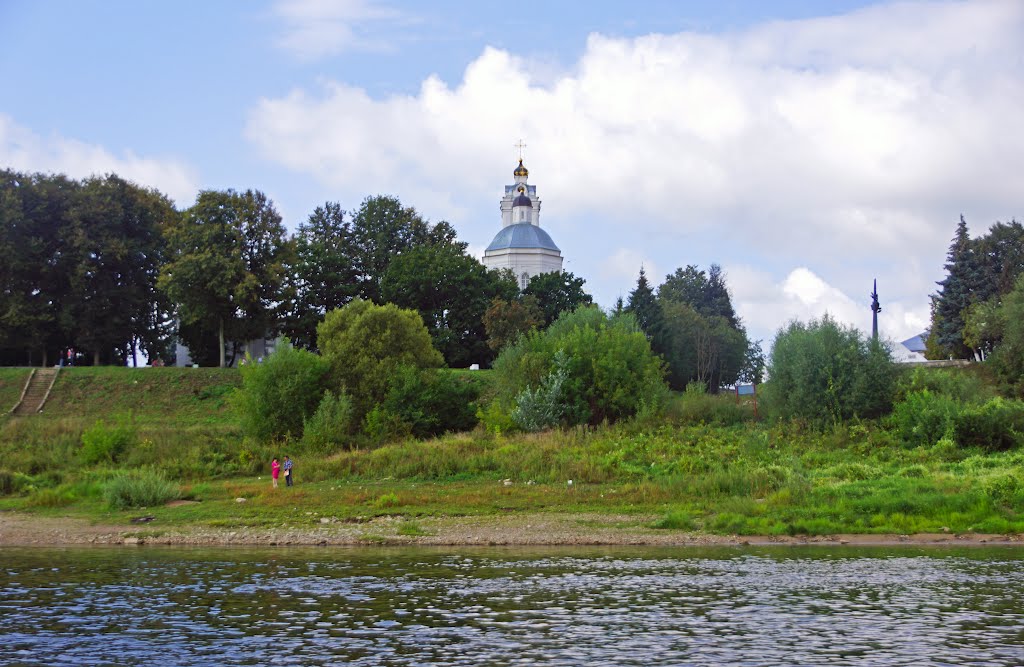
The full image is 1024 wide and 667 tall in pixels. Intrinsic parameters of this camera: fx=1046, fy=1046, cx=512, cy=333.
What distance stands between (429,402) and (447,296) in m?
28.6

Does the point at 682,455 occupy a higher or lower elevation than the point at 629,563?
higher

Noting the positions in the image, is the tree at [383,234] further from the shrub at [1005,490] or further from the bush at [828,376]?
the shrub at [1005,490]

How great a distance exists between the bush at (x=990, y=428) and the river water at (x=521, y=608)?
A: 14126 millimetres

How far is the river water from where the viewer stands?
52.4 ft

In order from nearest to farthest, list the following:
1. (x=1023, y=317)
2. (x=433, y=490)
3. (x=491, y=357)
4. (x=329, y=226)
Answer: (x=433, y=490) < (x=1023, y=317) < (x=491, y=357) < (x=329, y=226)

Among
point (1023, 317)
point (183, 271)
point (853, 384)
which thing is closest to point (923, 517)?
point (853, 384)

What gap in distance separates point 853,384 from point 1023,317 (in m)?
21.3

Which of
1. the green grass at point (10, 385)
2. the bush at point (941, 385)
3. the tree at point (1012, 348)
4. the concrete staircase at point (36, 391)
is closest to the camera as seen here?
the bush at point (941, 385)

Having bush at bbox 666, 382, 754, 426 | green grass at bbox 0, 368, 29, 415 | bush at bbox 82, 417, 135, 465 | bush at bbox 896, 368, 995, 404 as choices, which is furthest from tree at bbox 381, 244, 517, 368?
bush at bbox 896, 368, 995, 404

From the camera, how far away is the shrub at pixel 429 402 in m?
48.1

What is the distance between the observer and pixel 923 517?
30.1m

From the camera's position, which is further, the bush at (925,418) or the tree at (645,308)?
the tree at (645,308)

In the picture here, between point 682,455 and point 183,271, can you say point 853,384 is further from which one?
point 183,271

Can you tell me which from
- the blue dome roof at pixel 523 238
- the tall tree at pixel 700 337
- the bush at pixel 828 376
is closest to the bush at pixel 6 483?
the bush at pixel 828 376
